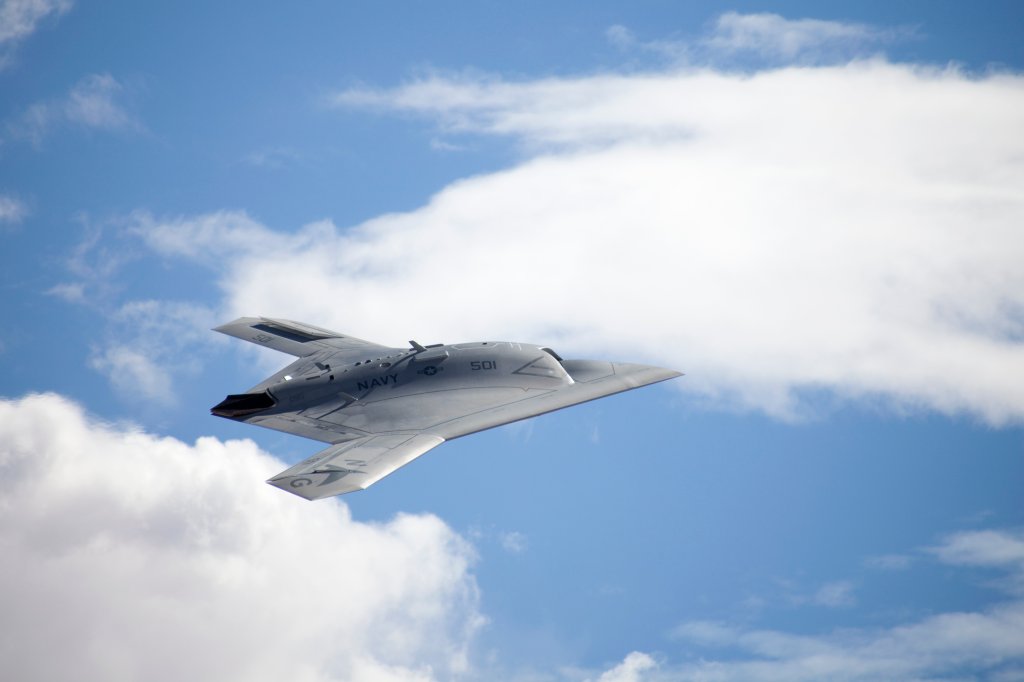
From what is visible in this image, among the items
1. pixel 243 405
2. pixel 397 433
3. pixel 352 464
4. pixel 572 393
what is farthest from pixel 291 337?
pixel 352 464

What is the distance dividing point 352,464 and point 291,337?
1327 centimetres

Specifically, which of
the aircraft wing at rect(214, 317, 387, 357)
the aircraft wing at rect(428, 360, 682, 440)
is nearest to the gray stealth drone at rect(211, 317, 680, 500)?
the aircraft wing at rect(428, 360, 682, 440)

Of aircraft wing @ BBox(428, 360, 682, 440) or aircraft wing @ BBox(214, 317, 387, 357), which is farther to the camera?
aircraft wing @ BBox(214, 317, 387, 357)

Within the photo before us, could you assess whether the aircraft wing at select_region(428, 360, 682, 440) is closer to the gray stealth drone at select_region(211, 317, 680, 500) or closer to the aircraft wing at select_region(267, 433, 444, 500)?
the gray stealth drone at select_region(211, 317, 680, 500)

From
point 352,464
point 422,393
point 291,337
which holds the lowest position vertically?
point 352,464

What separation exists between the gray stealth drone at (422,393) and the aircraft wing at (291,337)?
2.66 meters

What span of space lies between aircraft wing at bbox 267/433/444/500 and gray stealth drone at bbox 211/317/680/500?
0.29ft

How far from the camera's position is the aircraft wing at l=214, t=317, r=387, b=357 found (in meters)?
44.6

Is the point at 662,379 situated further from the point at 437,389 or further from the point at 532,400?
the point at 437,389

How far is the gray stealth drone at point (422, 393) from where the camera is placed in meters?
36.7

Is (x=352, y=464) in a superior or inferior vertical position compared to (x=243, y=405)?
inferior

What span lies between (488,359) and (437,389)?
7.26 ft

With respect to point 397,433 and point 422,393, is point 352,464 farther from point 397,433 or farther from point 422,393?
point 422,393

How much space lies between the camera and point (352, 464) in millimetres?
34000
